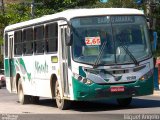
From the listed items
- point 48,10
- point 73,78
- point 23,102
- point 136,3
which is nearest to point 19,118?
point 73,78

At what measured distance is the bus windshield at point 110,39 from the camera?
1661 centimetres

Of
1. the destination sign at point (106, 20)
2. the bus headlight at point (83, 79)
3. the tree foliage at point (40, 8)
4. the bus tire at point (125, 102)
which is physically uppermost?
the tree foliage at point (40, 8)

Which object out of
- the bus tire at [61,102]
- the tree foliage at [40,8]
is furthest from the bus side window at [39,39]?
the tree foliage at [40,8]

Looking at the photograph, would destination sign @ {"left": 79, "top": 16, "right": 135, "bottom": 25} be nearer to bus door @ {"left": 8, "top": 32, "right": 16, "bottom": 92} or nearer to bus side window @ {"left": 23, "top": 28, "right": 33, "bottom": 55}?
bus side window @ {"left": 23, "top": 28, "right": 33, "bottom": 55}

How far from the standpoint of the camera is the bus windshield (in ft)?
54.5

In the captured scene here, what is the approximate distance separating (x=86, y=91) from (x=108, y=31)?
2012 millimetres

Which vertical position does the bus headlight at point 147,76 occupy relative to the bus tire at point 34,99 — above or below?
above

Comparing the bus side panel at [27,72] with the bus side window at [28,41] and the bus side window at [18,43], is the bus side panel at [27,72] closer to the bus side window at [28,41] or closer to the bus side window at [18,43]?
the bus side window at [28,41]

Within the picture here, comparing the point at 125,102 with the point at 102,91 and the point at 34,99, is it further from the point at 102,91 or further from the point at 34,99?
the point at 34,99

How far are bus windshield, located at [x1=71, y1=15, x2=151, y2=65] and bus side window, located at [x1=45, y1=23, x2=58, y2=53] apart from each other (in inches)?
54.3

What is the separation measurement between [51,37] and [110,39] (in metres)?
2.56

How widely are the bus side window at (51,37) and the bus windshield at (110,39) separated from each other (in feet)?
4.53

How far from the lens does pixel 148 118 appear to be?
13922 millimetres

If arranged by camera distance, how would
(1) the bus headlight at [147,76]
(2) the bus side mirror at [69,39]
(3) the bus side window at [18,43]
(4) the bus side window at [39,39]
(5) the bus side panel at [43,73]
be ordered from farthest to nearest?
(3) the bus side window at [18,43] → (4) the bus side window at [39,39] → (5) the bus side panel at [43,73] → (1) the bus headlight at [147,76] → (2) the bus side mirror at [69,39]
